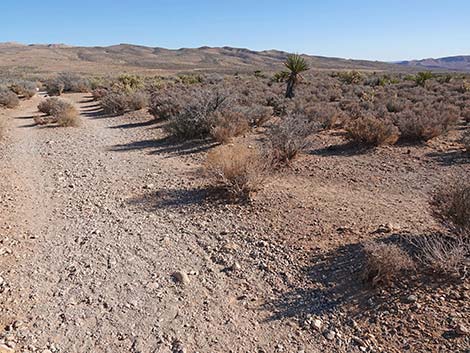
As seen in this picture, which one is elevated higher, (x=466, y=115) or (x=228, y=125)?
(x=228, y=125)

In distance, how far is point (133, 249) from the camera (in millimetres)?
5020

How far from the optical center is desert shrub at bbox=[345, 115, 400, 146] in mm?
9578

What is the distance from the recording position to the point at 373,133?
31.5 ft

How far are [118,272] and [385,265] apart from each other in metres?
2.95

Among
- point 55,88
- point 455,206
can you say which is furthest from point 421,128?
point 55,88

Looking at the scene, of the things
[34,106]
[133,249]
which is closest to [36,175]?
[133,249]

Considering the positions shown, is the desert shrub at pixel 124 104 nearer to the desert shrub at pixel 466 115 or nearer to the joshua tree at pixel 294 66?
the joshua tree at pixel 294 66

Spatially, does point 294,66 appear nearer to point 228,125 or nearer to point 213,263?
point 228,125

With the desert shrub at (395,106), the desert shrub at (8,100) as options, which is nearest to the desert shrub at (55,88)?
the desert shrub at (8,100)

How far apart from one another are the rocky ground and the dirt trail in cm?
2

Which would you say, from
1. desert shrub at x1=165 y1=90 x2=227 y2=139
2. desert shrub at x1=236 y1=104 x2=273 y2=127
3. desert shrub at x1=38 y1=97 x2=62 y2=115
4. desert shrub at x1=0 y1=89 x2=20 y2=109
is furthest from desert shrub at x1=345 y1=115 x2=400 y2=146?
desert shrub at x1=0 y1=89 x2=20 y2=109

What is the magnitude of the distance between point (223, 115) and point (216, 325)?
8.23m

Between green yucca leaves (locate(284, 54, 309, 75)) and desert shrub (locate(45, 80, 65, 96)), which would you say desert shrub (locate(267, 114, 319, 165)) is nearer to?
green yucca leaves (locate(284, 54, 309, 75))

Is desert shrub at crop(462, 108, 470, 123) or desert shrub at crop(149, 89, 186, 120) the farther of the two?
desert shrub at crop(149, 89, 186, 120)
